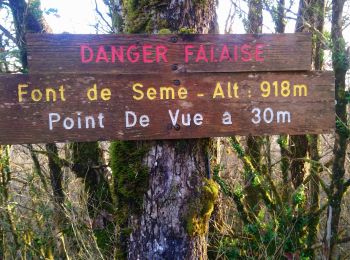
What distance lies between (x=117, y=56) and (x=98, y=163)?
4728 mm

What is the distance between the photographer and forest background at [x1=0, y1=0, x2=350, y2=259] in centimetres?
226

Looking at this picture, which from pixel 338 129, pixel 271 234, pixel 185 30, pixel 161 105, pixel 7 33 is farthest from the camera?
pixel 7 33

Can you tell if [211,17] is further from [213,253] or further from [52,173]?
[52,173]

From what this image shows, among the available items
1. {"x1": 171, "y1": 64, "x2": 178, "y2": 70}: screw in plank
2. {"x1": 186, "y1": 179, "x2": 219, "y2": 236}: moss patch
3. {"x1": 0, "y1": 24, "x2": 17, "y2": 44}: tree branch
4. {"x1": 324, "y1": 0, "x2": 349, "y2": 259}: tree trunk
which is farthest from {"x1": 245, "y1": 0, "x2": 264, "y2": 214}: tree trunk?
{"x1": 0, "y1": 24, "x2": 17, "y2": 44}: tree branch

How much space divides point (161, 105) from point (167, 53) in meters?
0.28

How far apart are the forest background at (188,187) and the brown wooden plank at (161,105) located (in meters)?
0.28

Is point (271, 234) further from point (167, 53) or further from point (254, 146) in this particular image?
point (167, 53)

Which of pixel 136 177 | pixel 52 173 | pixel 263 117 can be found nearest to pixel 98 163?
pixel 52 173

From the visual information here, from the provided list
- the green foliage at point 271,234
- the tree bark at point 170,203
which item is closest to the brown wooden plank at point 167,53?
the tree bark at point 170,203

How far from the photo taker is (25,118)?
6.34ft

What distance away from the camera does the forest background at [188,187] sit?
89.1 inches

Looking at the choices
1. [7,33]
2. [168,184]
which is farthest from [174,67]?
[7,33]

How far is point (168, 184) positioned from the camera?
2.24 metres

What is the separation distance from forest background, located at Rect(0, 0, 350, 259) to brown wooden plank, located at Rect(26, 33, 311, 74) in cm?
27
